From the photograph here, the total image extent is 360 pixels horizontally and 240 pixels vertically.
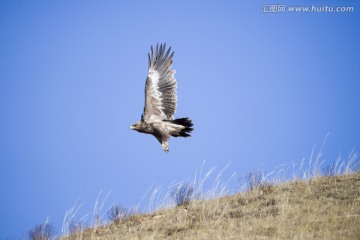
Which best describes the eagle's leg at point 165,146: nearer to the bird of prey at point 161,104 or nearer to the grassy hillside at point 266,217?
the bird of prey at point 161,104

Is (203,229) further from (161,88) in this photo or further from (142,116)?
(161,88)

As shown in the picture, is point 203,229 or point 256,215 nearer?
point 203,229

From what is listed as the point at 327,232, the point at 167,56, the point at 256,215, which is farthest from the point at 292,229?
the point at 167,56

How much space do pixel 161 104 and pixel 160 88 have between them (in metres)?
0.38

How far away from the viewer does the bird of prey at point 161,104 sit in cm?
759

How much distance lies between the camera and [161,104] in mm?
8164

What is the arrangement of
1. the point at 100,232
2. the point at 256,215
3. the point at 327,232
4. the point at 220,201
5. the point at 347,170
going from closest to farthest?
1. the point at 327,232
2. the point at 256,215
3. the point at 100,232
4. the point at 220,201
5. the point at 347,170

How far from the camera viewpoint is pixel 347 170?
8.44m

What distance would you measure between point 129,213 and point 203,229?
Answer: 2.54 metres

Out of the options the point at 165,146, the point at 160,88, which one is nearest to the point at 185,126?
the point at 165,146

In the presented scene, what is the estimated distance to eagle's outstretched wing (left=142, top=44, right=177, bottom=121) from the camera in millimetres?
7984

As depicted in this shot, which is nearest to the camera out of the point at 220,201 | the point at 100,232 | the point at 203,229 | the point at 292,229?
the point at 292,229

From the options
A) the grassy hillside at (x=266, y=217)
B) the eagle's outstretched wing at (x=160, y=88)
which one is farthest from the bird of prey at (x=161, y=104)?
the grassy hillside at (x=266, y=217)

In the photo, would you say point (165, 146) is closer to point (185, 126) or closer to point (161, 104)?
point (185, 126)
